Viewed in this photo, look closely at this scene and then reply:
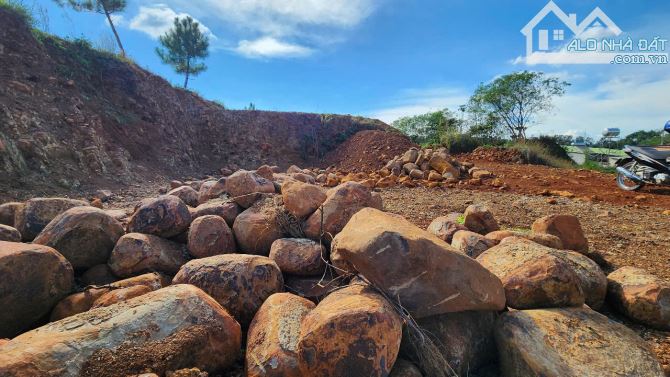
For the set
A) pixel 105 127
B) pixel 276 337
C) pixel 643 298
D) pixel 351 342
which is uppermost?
pixel 105 127

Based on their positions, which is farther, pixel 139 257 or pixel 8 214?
pixel 8 214

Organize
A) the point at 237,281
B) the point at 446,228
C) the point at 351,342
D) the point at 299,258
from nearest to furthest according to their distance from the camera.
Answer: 1. the point at 351,342
2. the point at 237,281
3. the point at 299,258
4. the point at 446,228

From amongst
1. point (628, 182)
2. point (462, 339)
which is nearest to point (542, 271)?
point (462, 339)

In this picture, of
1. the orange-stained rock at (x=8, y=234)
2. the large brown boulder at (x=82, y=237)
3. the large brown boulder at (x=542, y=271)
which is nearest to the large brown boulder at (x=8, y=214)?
the orange-stained rock at (x=8, y=234)

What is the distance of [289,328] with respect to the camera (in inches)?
76.2

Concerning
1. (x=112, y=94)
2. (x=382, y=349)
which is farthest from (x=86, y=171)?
(x=382, y=349)

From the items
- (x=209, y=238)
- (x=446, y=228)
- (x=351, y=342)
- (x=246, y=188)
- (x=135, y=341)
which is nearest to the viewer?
(x=351, y=342)

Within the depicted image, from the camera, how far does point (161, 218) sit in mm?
3145

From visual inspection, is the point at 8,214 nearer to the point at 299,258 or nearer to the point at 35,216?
the point at 35,216

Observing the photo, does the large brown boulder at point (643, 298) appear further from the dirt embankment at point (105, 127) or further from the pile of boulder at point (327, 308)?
the dirt embankment at point (105, 127)

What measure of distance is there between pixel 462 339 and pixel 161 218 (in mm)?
2614

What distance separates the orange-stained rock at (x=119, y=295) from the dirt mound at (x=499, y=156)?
12786mm

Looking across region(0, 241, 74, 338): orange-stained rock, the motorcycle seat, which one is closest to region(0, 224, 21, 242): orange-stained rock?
region(0, 241, 74, 338): orange-stained rock

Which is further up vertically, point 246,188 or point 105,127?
point 105,127
